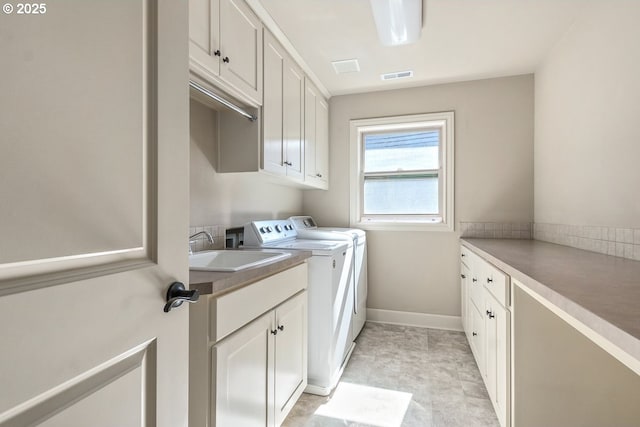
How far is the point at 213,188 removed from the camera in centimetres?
187

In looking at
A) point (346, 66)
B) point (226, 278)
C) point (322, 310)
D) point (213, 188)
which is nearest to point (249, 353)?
point (226, 278)

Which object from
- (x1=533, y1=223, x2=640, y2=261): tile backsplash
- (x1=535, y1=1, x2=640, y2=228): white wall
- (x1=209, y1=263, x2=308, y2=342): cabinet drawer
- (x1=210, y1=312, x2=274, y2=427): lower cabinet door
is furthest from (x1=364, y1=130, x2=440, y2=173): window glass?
(x1=210, y1=312, x2=274, y2=427): lower cabinet door

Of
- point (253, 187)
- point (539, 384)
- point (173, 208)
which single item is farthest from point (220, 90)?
point (539, 384)

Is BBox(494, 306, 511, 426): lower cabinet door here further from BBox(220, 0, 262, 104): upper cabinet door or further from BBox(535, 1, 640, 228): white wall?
BBox(220, 0, 262, 104): upper cabinet door

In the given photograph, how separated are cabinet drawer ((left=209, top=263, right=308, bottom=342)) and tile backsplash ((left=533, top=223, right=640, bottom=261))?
1715 mm

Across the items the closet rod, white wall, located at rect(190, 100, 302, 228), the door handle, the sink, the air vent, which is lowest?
the sink

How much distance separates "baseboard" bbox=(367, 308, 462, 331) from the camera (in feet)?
9.85

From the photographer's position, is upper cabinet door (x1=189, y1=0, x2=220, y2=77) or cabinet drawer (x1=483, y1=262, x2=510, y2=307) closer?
upper cabinet door (x1=189, y1=0, x2=220, y2=77)

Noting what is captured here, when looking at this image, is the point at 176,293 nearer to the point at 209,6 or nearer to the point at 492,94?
the point at 209,6

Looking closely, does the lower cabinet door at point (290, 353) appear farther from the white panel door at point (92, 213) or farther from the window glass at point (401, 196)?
the window glass at point (401, 196)

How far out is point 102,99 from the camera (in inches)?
20.7

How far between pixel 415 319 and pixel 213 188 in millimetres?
2434

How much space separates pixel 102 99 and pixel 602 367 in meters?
1.82

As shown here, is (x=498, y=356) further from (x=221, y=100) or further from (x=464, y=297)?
(x=221, y=100)
